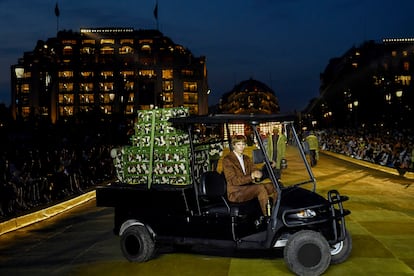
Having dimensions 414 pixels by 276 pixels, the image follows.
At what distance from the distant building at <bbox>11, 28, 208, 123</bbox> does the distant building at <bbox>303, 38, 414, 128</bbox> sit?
40188 millimetres

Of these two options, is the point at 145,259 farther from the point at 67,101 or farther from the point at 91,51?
the point at 91,51

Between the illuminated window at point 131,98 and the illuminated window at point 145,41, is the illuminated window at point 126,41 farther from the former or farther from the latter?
the illuminated window at point 131,98

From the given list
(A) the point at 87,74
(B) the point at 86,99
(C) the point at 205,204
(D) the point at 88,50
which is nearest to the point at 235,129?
(C) the point at 205,204

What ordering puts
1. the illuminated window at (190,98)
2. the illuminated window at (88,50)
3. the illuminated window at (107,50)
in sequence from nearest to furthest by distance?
the illuminated window at (88,50) → the illuminated window at (190,98) → the illuminated window at (107,50)

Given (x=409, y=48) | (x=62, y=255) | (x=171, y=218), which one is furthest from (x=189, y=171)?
(x=409, y=48)

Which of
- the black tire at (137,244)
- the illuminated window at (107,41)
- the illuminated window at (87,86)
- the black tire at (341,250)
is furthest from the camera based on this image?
the illuminated window at (107,41)

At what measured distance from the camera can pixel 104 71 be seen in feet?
469

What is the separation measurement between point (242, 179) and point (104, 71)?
140 m

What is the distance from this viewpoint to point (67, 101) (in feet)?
466

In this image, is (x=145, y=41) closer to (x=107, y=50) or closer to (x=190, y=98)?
(x=107, y=50)

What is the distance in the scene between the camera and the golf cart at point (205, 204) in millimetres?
6789

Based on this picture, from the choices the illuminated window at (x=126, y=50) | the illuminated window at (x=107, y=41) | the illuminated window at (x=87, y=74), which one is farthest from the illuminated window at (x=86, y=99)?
the illuminated window at (x=107, y=41)

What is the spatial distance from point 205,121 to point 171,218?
1596mm

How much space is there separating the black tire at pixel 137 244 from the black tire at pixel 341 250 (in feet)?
8.99
